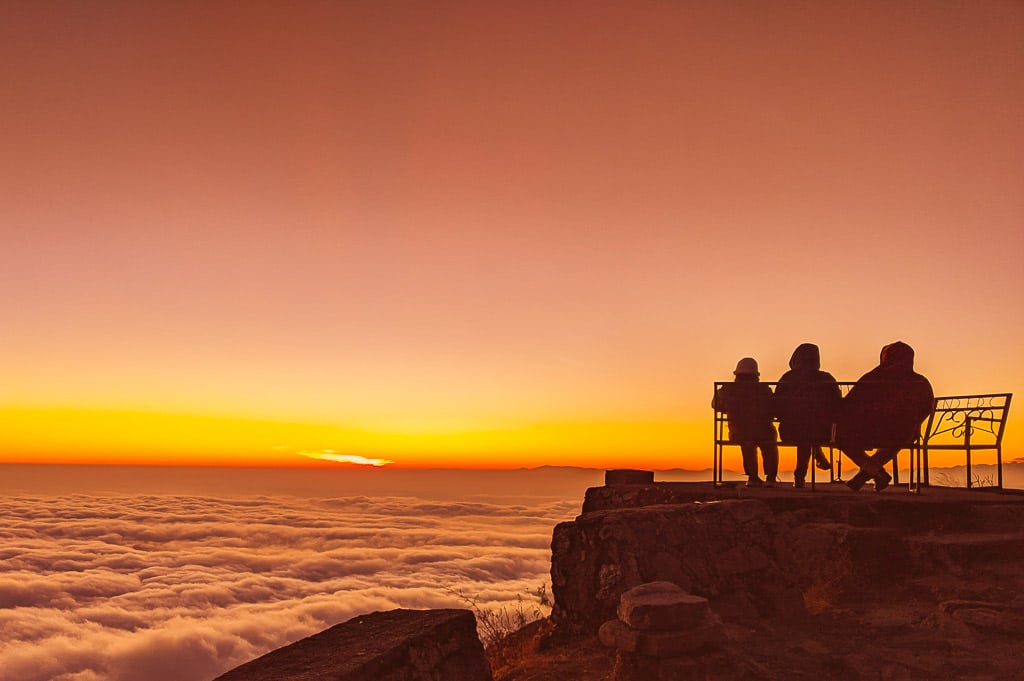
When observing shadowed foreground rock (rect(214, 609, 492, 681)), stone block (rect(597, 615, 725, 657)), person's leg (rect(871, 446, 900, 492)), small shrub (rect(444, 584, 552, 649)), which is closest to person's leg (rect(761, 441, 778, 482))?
person's leg (rect(871, 446, 900, 492))

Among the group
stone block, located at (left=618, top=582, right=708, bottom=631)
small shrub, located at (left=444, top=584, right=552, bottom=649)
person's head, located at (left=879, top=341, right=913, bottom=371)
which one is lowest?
small shrub, located at (left=444, top=584, right=552, bottom=649)

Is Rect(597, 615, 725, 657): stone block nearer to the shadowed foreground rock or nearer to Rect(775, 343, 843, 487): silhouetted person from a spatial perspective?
the shadowed foreground rock

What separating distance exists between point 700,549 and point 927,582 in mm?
2312

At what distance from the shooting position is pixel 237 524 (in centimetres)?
16612

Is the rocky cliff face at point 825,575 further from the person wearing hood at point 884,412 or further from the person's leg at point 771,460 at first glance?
the person's leg at point 771,460

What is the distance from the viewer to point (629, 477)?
11367 mm

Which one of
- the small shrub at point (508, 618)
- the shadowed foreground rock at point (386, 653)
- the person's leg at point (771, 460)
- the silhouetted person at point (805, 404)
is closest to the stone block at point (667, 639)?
the shadowed foreground rock at point (386, 653)

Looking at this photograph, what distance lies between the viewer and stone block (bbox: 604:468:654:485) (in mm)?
Result: 11305

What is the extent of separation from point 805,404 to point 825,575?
324 centimetres

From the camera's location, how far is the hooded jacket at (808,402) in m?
10.5

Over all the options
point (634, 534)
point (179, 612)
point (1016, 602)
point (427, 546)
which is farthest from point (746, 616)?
point (427, 546)

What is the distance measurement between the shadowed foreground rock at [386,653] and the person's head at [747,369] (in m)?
6.49

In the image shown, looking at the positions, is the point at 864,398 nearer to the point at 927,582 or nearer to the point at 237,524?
the point at 927,582

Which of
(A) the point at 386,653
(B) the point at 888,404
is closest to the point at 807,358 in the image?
(B) the point at 888,404
